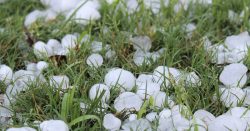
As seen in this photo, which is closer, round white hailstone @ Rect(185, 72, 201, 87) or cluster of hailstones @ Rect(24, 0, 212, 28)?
round white hailstone @ Rect(185, 72, 201, 87)

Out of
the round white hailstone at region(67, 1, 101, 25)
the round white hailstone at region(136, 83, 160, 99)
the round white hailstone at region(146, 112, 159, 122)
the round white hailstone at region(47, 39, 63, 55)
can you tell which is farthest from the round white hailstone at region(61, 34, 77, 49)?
the round white hailstone at region(146, 112, 159, 122)

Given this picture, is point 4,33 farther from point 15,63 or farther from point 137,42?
point 137,42

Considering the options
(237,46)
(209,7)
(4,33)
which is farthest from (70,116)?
(209,7)

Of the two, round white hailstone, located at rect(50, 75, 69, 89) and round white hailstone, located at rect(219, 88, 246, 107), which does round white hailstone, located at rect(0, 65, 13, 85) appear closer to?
round white hailstone, located at rect(50, 75, 69, 89)

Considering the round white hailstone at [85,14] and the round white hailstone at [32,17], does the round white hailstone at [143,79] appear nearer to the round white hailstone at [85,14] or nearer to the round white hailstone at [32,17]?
the round white hailstone at [85,14]

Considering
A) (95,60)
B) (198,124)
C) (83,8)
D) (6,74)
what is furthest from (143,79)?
(83,8)

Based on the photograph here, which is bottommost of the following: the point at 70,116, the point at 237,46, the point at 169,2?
the point at 70,116
